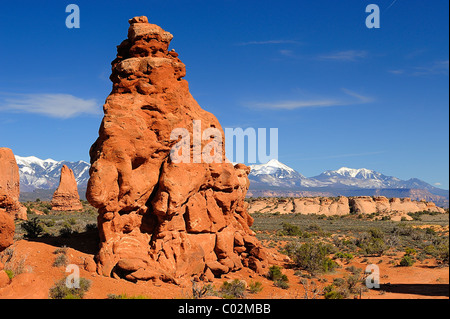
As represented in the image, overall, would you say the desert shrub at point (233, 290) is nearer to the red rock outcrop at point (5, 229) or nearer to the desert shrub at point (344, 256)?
the red rock outcrop at point (5, 229)

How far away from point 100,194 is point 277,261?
11937mm

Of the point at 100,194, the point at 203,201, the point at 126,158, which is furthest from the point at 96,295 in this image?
the point at 203,201

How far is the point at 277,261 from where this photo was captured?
75.5 feet

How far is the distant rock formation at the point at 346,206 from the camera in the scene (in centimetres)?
7331

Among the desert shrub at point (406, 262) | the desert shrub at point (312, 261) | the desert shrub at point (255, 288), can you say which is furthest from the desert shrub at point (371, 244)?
the desert shrub at point (255, 288)

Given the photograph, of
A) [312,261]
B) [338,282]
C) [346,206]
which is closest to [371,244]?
[312,261]

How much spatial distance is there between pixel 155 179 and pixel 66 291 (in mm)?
6270

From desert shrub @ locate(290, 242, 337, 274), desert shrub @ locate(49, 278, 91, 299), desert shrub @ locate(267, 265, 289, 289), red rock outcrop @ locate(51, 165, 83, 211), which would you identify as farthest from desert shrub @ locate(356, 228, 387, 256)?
red rock outcrop @ locate(51, 165, 83, 211)

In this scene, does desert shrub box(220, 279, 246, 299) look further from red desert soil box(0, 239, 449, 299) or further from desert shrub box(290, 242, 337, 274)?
desert shrub box(290, 242, 337, 274)

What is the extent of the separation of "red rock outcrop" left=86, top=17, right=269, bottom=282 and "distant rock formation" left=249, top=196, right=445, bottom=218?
2279 inches

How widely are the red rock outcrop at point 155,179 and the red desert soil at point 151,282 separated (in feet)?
2.22

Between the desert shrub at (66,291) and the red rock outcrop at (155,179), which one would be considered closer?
the desert shrub at (66,291)

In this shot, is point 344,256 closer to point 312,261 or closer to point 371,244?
point 371,244

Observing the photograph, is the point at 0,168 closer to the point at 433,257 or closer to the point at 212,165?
the point at 212,165
